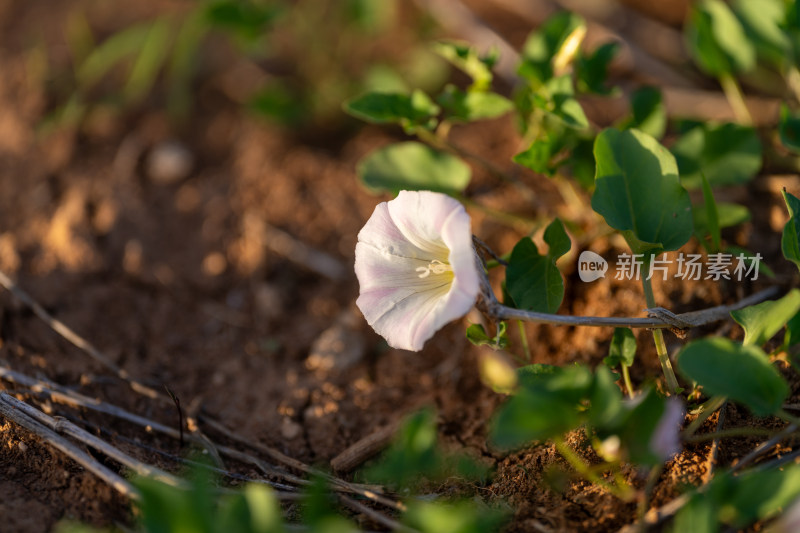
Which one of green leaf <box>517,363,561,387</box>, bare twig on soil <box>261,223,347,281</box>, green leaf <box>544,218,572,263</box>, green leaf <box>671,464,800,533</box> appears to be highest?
green leaf <box>544,218,572,263</box>

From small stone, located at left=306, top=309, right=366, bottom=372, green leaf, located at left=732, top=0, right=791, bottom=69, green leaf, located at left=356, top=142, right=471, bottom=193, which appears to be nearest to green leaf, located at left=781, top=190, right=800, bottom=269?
green leaf, located at left=356, top=142, right=471, bottom=193

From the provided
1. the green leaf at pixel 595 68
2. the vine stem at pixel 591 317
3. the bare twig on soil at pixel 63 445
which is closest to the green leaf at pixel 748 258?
the vine stem at pixel 591 317

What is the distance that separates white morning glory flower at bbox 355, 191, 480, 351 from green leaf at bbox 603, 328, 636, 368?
445 millimetres

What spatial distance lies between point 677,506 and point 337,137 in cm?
206

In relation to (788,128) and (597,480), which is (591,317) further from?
(788,128)

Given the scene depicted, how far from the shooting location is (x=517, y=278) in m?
1.78

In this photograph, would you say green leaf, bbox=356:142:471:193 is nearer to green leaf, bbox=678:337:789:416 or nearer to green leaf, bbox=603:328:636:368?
green leaf, bbox=603:328:636:368

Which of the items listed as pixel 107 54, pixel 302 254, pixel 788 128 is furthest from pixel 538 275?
pixel 107 54

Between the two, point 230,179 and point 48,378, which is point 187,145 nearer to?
point 230,179

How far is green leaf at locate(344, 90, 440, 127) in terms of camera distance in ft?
6.54

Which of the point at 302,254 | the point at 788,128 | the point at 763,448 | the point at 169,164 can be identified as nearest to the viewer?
the point at 763,448

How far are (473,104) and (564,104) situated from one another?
268 millimetres

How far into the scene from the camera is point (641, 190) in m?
1.79

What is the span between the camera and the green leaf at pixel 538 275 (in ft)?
5.68
